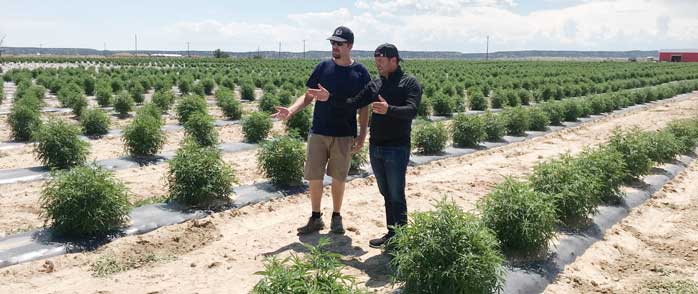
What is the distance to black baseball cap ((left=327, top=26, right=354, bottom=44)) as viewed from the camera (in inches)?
197

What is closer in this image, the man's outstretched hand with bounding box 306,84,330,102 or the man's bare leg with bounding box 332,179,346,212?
the man's outstretched hand with bounding box 306,84,330,102

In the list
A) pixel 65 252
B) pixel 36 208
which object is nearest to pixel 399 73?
pixel 65 252

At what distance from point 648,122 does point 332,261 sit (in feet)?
55.4

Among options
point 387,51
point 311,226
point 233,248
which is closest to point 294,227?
point 311,226

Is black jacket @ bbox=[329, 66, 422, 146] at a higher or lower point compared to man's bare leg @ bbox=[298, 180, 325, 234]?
higher

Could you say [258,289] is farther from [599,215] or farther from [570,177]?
[599,215]

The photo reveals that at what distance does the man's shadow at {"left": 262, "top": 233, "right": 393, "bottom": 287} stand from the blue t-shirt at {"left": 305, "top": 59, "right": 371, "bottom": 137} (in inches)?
41.6

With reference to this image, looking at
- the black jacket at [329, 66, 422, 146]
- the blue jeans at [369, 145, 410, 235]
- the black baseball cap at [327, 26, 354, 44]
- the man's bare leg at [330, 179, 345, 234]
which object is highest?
the black baseball cap at [327, 26, 354, 44]

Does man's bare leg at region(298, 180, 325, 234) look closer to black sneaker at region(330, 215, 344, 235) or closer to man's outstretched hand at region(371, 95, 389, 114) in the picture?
black sneaker at region(330, 215, 344, 235)

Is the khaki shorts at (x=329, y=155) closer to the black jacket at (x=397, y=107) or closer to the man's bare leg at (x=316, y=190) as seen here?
the man's bare leg at (x=316, y=190)

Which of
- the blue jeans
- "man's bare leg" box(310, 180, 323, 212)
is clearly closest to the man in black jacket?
the blue jeans

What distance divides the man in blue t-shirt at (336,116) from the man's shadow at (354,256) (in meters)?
0.55

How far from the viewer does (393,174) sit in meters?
4.68

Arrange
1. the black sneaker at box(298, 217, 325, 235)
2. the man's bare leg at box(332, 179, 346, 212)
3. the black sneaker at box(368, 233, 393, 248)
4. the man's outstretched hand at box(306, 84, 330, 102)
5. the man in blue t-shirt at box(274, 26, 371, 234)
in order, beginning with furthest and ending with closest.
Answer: the black sneaker at box(298, 217, 325, 235)
the man's bare leg at box(332, 179, 346, 212)
the black sneaker at box(368, 233, 393, 248)
the man in blue t-shirt at box(274, 26, 371, 234)
the man's outstretched hand at box(306, 84, 330, 102)
